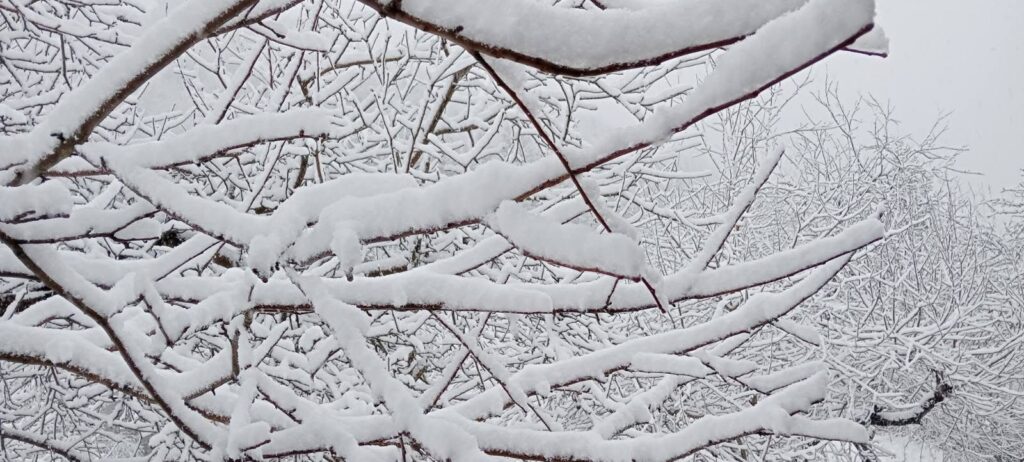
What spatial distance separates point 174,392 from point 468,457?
0.47 m

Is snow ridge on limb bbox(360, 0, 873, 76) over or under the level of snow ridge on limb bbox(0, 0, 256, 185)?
under

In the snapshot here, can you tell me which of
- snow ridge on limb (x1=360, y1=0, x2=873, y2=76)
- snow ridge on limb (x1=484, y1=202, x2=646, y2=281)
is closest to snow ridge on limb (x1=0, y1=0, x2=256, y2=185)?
snow ridge on limb (x1=360, y1=0, x2=873, y2=76)

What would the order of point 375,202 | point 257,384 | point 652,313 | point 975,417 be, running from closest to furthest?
point 375,202 → point 257,384 → point 652,313 → point 975,417

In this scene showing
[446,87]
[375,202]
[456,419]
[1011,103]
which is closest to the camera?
[375,202]

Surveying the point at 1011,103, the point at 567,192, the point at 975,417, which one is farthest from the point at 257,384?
the point at 1011,103

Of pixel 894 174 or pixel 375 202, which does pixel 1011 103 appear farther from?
pixel 375 202

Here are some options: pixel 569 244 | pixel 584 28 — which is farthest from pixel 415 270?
pixel 584 28

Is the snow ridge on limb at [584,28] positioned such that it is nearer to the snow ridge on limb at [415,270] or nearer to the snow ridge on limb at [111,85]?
the snow ridge on limb at [415,270]

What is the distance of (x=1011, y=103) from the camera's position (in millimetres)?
24484

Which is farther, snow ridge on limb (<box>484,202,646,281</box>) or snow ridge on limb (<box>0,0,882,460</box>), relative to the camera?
snow ridge on limb (<box>484,202,646,281</box>)

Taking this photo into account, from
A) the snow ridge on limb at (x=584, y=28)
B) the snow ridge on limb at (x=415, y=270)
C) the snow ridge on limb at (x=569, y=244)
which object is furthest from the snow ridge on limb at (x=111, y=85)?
the snow ridge on limb at (x=569, y=244)

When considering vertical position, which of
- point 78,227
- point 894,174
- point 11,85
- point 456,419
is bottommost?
point 456,419

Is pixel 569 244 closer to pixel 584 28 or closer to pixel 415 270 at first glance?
pixel 584 28

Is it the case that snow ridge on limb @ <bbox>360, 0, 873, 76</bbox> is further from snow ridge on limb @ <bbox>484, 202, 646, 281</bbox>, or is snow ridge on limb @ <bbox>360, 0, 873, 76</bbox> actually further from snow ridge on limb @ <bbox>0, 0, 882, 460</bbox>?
snow ridge on limb @ <bbox>484, 202, 646, 281</bbox>
